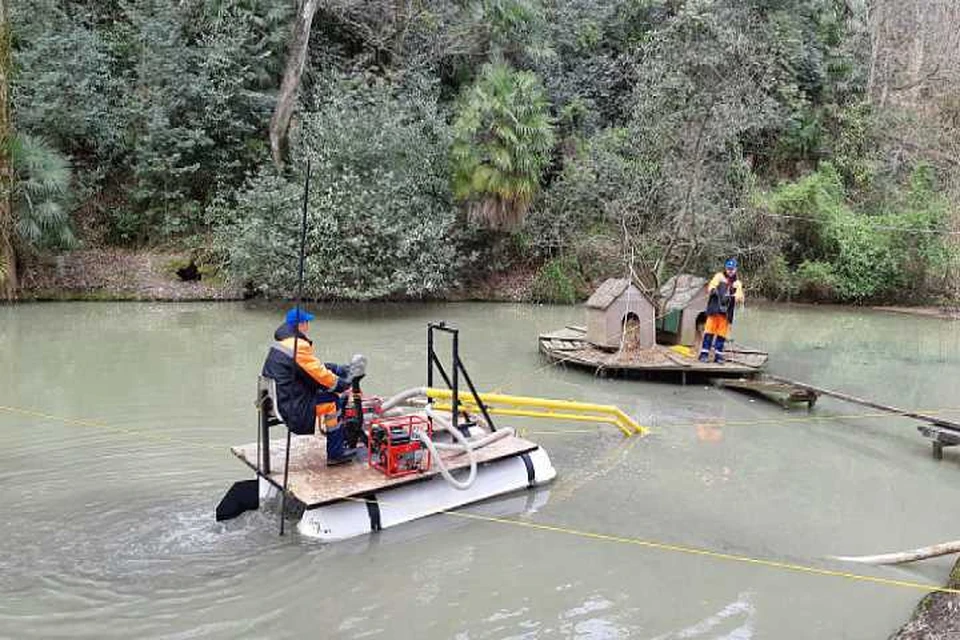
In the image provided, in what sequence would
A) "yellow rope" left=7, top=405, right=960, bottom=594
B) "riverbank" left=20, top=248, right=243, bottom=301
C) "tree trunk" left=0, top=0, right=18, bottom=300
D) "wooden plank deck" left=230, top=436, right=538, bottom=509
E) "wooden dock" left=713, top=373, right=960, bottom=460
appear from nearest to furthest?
"yellow rope" left=7, top=405, right=960, bottom=594, "wooden plank deck" left=230, top=436, right=538, bottom=509, "wooden dock" left=713, top=373, right=960, bottom=460, "tree trunk" left=0, top=0, right=18, bottom=300, "riverbank" left=20, top=248, right=243, bottom=301

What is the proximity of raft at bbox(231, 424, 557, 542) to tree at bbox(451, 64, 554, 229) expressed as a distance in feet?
36.3

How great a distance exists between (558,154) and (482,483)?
52.2 ft

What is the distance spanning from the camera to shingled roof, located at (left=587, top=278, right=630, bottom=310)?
12.3 m

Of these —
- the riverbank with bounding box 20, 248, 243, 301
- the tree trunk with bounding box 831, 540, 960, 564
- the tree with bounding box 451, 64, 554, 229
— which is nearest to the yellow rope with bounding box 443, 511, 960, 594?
the tree trunk with bounding box 831, 540, 960, 564

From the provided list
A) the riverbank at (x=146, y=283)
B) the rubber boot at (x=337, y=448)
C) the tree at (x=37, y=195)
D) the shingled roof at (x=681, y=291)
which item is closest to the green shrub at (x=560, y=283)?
the riverbank at (x=146, y=283)

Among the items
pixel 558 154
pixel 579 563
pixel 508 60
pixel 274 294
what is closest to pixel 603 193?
pixel 558 154

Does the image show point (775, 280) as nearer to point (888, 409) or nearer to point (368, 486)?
point (888, 409)

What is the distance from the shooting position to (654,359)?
1210cm

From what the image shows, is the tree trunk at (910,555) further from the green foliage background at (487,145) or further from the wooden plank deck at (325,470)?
the green foliage background at (487,145)

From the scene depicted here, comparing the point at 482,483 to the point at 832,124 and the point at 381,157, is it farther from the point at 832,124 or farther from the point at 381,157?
the point at 832,124

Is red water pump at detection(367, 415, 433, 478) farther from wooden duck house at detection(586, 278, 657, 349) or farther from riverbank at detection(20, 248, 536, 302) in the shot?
riverbank at detection(20, 248, 536, 302)

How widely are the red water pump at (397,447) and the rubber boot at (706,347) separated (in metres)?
6.38

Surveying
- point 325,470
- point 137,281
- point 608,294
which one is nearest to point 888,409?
point 608,294

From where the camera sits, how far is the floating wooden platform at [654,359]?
11766 millimetres
